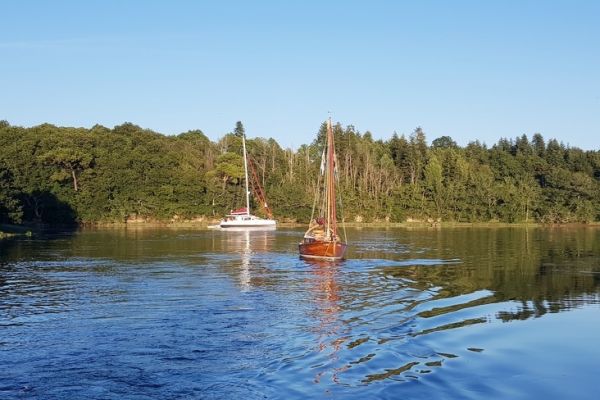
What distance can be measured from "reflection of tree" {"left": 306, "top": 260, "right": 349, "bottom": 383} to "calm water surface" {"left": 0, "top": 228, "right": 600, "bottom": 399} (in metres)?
0.07

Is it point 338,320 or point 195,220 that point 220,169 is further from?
point 338,320

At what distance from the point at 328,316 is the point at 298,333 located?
3.02m

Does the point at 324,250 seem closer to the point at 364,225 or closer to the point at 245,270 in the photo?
the point at 245,270

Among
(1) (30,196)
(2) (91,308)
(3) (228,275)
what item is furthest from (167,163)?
(2) (91,308)

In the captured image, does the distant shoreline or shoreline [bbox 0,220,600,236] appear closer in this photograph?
shoreline [bbox 0,220,600,236]

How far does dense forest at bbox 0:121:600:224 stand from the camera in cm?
11319

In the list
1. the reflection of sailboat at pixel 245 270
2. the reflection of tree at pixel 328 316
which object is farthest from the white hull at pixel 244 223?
the reflection of tree at pixel 328 316

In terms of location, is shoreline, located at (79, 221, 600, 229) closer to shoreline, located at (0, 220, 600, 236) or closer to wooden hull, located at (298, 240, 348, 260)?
shoreline, located at (0, 220, 600, 236)

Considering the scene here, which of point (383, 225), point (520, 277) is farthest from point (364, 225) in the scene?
point (520, 277)

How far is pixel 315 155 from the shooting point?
502ft

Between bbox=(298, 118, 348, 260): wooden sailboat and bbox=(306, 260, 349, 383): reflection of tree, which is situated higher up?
bbox=(298, 118, 348, 260): wooden sailboat

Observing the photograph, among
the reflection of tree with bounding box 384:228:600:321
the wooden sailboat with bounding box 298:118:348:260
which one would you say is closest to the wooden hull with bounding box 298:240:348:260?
the wooden sailboat with bounding box 298:118:348:260

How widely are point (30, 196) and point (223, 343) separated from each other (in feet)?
317

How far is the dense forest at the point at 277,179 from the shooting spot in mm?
113188
